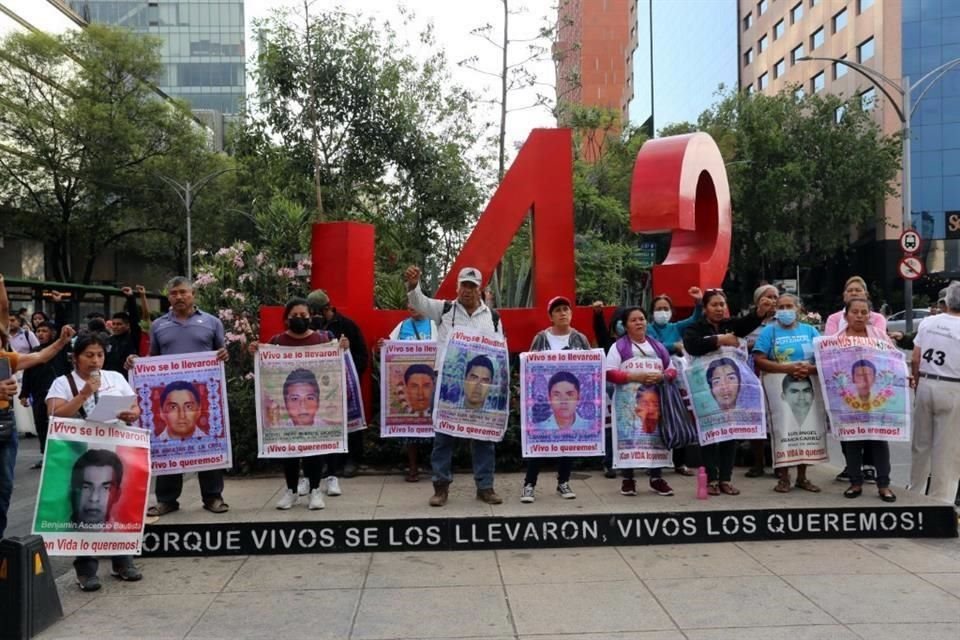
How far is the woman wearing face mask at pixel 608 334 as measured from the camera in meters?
7.24

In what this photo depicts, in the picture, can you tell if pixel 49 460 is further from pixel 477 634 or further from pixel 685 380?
pixel 685 380

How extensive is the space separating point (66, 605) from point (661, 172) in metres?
6.56

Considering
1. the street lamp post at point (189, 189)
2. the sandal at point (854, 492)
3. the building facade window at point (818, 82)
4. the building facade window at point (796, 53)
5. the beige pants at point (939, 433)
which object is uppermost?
the building facade window at point (796, 53)

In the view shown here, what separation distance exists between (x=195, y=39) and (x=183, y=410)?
8837 cm

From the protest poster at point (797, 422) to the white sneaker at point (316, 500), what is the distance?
373 centimetres

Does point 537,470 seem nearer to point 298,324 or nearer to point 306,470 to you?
point 306,470

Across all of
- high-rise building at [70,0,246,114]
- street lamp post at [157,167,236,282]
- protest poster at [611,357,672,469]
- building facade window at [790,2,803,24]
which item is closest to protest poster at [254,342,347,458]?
protest poster at [611,357,672,469]

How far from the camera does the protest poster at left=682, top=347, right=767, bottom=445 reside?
22.1 ft

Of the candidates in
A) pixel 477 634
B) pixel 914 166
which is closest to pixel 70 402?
pixel 477 634

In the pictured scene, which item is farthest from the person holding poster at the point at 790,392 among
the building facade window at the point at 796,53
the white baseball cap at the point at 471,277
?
the building facade window at the point at 796,53

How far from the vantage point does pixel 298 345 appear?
6.58 meters

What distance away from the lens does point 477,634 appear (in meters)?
4.35

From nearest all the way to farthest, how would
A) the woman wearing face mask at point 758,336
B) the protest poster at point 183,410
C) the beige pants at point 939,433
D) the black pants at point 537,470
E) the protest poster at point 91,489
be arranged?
the protest poster at point 91,489
the protest poster at point 183,410
the beige pants at point 939,433
the black pants at point 537,470
the woman wearing face mask at point 758,336

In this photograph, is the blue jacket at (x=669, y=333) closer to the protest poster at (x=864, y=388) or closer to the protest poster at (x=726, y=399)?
the protest poster at (x=726, y=399)
